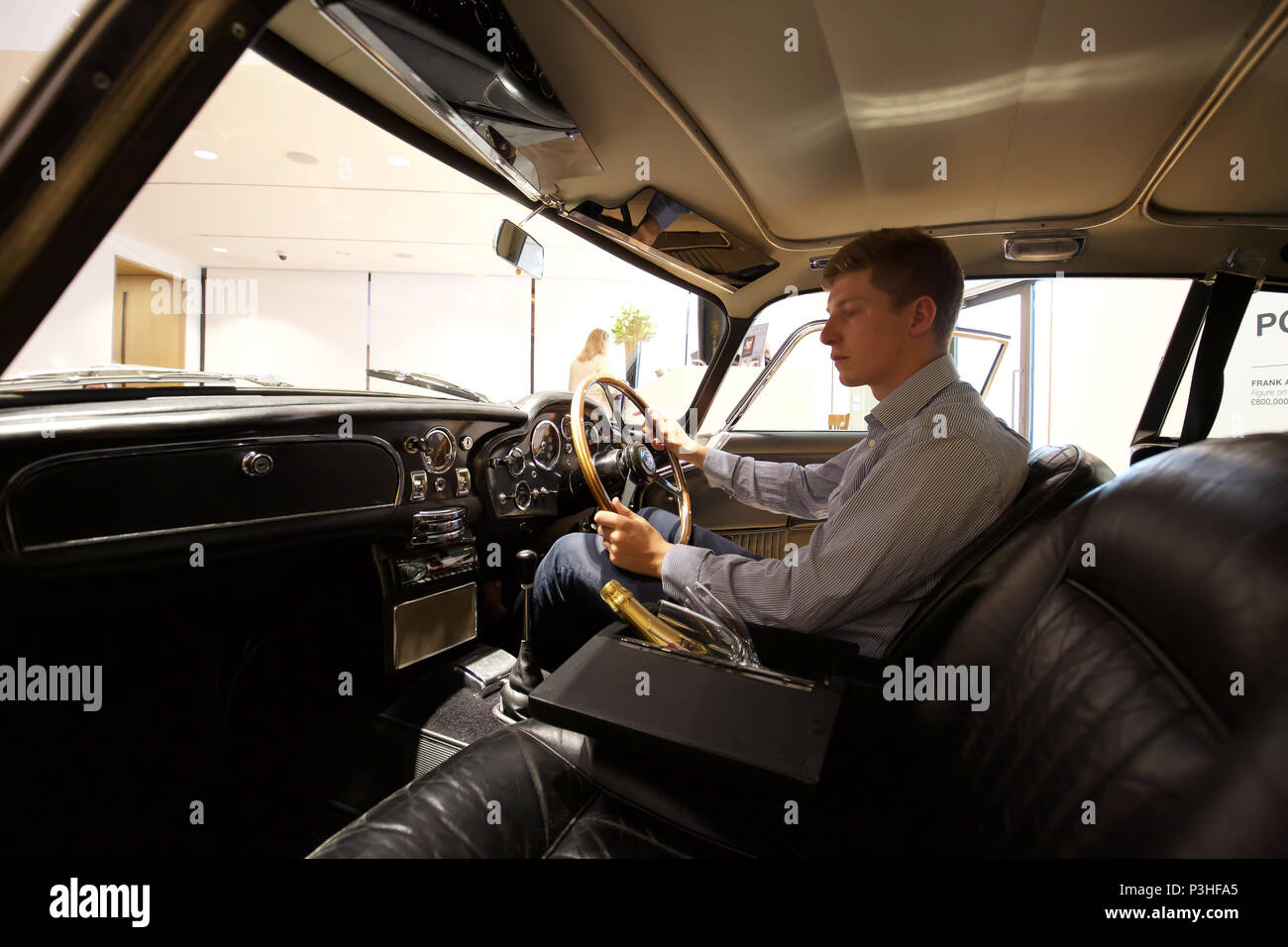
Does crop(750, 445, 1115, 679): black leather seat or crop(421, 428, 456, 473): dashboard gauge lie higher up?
crop(421, 428, 456, 473): dashboard gauge

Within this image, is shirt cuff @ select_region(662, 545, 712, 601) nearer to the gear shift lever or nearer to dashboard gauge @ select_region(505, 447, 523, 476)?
the gear shift lever

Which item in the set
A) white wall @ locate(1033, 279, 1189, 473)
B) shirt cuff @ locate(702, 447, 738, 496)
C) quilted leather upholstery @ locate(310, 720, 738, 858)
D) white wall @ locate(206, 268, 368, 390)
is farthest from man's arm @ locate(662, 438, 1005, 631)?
white wall @ locate(206, 268, 368, 390)

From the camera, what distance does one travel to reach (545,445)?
2.05 metres

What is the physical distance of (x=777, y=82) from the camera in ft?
4.25

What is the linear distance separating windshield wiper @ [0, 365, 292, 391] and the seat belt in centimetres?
263

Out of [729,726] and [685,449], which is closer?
[729,726]

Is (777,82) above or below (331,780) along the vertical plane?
above

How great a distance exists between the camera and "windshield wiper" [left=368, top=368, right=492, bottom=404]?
6.41 feet

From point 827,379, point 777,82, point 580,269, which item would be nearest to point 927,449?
point 777,82

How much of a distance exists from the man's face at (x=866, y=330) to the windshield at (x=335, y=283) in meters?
0.84

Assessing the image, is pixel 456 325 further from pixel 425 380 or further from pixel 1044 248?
pixel 1044 248

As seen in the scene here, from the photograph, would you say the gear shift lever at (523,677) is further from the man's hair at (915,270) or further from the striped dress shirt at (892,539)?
the man's hair at (915,270)
